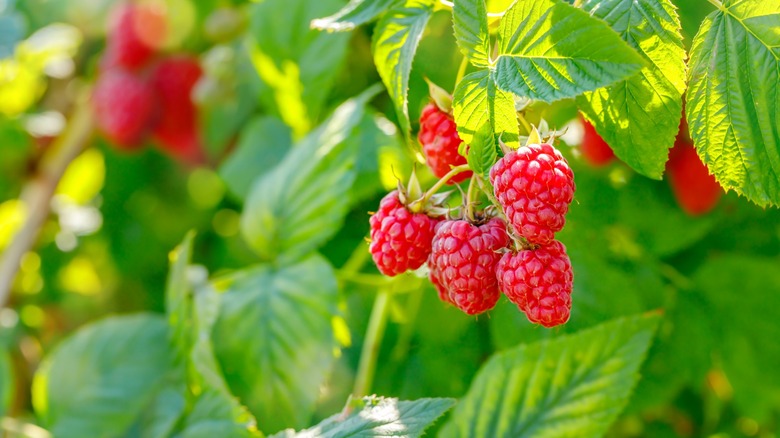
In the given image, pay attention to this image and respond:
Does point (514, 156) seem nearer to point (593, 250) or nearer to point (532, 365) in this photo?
point (532, 365)

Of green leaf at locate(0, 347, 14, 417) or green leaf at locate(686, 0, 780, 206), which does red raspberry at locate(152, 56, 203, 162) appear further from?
green leaf at locate(686, 0, 780, 206)

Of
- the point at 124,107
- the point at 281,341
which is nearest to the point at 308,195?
the point at 281,341

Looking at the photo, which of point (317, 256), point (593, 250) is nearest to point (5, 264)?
point (317, 256)

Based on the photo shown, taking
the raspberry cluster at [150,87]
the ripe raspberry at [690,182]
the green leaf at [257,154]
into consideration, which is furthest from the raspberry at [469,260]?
the raspberry cluster at [150,87]

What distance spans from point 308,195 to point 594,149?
35 centimetres

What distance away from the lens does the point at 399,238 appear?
68cm

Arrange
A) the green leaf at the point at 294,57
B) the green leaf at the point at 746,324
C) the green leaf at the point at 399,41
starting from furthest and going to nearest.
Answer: the green leaf at the point at 294,57
the green leaf at the point at 746,324
the green leaf at the point at 399,41

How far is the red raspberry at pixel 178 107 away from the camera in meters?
1.64

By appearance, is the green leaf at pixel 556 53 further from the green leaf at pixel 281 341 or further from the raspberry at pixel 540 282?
the green leaf at pixel 281 341

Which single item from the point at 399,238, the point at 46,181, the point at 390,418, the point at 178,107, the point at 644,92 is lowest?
the point at 46,181

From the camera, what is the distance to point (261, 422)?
37.7 inches

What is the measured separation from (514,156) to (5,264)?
1.31m

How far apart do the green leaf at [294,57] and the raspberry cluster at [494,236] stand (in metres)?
0.52

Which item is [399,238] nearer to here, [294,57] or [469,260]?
[469,260]
